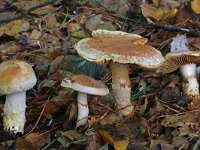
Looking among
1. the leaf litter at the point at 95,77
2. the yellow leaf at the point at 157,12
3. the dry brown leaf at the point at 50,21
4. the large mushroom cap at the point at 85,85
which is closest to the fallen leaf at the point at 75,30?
the leaf litter at the point at 95,77

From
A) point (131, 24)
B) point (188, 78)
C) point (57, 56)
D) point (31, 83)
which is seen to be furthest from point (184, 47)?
point (31, 83)

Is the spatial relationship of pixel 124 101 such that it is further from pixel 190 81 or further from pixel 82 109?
pixel 190 81

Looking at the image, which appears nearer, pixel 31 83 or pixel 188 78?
pixel 31 83

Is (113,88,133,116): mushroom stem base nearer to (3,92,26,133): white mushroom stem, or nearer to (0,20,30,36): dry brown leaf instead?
(3,92,26,133): white mushroom stem

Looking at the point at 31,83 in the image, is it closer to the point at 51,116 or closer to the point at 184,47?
the point at 51,116

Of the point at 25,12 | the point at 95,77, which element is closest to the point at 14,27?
the point at 25,12

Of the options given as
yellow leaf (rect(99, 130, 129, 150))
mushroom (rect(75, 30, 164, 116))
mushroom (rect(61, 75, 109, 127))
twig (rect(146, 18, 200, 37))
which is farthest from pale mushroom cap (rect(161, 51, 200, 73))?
yellow leaf (rect(99, 130, 129, 150))

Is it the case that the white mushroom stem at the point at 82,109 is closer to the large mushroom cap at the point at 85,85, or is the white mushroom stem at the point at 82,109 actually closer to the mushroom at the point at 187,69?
the large mushroom cap at the point at 85,85
